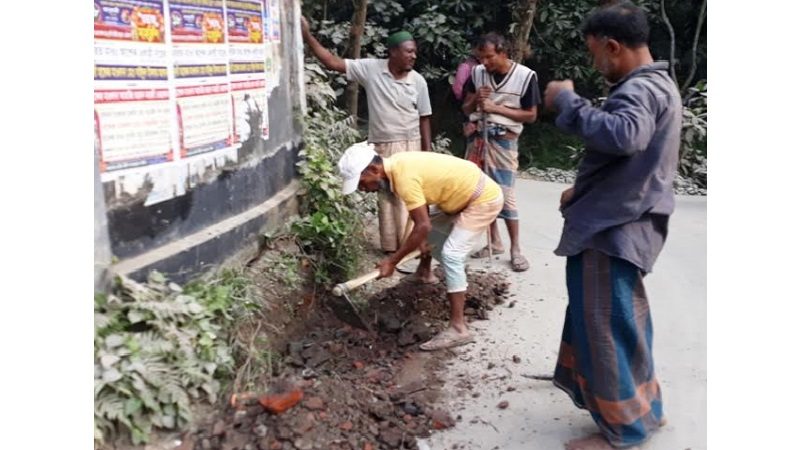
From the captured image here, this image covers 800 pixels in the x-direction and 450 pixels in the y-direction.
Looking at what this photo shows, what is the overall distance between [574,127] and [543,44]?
9151mm

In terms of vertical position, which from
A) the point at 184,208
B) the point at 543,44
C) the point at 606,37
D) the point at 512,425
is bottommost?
the point at 512,425

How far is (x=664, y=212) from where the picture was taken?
2709 millimetres

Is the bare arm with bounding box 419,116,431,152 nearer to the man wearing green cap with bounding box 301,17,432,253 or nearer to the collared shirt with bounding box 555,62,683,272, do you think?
the man wearing green cap with bounding box 301,17,432,253

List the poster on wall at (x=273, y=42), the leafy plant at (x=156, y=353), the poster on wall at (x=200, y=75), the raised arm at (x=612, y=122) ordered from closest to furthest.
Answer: the raised arm at (x=612, y=122), the leafy plant at (x=156, y=353), the poster on wall at (x=200, y=75), the poster on wall at (x=273, y=42)

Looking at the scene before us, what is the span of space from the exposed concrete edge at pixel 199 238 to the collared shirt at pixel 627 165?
1807mm

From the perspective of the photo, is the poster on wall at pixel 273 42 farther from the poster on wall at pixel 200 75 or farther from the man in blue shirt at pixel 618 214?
the man in blue shirt at pixel 618 214

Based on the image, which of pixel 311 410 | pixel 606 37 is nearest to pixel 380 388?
pixel 311 410

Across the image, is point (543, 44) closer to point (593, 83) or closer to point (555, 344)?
point (593, 83)

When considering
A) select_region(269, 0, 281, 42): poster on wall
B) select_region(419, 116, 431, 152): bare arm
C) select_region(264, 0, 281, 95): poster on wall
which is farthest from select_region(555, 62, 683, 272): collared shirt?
select_region(419, 116, 431, 152): bare arm

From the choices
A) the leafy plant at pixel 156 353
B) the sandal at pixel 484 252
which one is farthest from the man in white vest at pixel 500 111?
the leafy plant at pixel 156 353

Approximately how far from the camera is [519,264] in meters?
5.16

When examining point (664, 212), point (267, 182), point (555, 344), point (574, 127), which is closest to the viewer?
point (574, 127)

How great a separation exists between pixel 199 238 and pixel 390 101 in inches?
85.5

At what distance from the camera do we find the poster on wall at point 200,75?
327 centimetres
